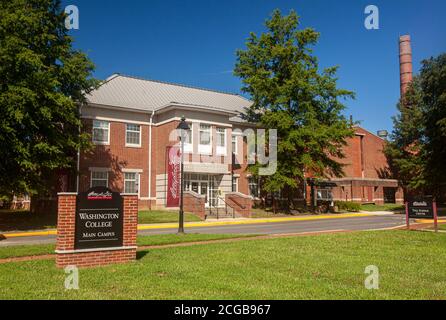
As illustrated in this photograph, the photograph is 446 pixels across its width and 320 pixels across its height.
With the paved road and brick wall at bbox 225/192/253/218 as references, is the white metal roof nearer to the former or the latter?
brick wall at bbox 225/192/253/218

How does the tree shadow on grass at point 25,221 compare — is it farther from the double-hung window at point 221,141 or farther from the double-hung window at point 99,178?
the double-hung window at point 221,141

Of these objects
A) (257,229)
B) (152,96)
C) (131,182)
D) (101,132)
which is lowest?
(257,229)

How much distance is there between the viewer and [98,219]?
32.7 ft

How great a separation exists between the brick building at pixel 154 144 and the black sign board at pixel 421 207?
14058 millimetres

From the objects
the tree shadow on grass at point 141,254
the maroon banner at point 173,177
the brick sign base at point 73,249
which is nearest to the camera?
the brick sign base at point 73,249

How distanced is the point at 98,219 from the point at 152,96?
27.4m

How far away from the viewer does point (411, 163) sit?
4731 cm

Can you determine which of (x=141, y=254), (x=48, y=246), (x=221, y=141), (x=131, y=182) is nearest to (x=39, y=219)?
(x=131, y=182)

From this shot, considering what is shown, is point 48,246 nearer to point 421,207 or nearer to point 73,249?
point 73,249

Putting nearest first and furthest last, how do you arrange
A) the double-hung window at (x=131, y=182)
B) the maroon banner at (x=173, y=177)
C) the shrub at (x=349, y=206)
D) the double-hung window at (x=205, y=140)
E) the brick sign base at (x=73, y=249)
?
the brick sign base at (x=73, y=249) → the maroon banner at (x=173, y=177) → the double-hung window at (x=131, y=182) → the double-hung window at (x=205, y=140) → the shrub at (x=349, y=206)

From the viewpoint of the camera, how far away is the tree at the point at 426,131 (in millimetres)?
29766

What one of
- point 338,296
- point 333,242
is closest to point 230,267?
point 338,296

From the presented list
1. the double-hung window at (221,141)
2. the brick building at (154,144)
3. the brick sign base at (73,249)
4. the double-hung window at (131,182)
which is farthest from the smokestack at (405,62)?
the brick sign base at (73,249)
